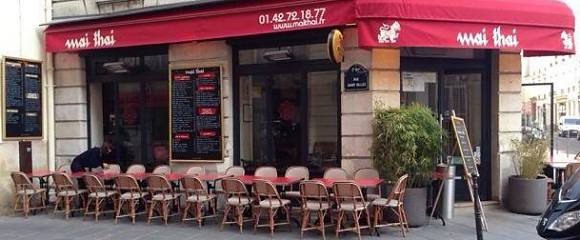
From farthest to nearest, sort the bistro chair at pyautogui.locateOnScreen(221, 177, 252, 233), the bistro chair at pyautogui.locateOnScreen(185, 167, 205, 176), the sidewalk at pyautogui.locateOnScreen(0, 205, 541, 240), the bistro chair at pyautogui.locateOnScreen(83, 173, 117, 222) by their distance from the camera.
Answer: the bistro chair at pyautogui.locateOnScreen(185, 167, 205, 176)
the bistro chair at pyautogui.locateOnScreen(83, 173, 117, 222)
the bistro chair at pyautogui.locateOnScreen(221, 177, 252, 233)
the sidewalk at pyautogui.locateOnScreen(0, 205, 541, 240)

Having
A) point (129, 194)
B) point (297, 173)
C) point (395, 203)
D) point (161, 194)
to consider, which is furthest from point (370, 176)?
point (129, 194)

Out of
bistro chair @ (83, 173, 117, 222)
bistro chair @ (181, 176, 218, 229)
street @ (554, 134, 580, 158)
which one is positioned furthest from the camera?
street @ (554, 134, 580, 158)

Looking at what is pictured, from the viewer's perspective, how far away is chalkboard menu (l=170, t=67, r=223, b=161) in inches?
360

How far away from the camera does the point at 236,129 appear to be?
9.32m

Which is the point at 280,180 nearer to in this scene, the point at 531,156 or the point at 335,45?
the point at 335,45

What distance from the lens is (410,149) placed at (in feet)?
23.8

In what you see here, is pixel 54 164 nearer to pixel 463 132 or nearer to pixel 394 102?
pixel 394 102

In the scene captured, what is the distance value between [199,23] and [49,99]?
409cm

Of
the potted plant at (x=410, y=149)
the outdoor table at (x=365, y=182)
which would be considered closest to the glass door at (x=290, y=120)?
the outdoor table at (x=365, y=182)

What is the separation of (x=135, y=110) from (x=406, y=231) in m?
5.89

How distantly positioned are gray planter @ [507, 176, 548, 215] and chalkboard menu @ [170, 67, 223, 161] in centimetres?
500

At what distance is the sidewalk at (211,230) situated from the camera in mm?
7256

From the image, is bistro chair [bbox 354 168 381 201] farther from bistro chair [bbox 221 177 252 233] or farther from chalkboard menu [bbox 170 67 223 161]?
chalkboard menu [bbox 170 67 223 161]

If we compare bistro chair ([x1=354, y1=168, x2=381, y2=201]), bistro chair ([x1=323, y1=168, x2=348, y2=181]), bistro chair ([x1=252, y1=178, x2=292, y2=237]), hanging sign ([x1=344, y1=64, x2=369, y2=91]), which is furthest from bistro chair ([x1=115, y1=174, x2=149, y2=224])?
hanging sign ([x1=344, y1=64, x2=369, y2=91])
